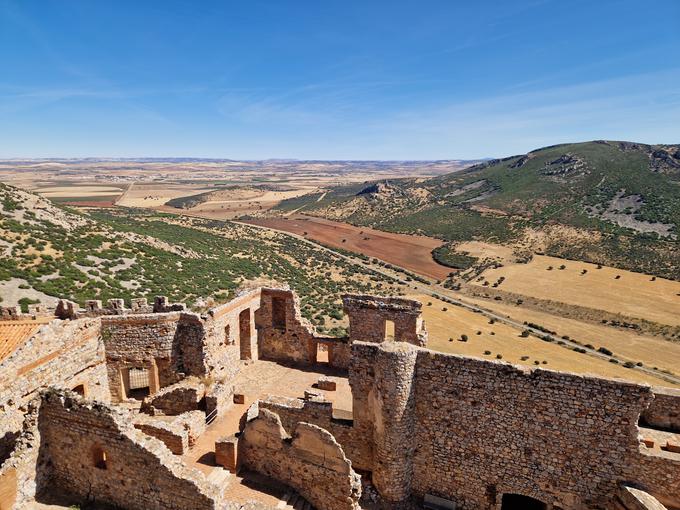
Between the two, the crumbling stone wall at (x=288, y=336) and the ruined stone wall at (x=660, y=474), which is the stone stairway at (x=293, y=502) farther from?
the ruined stone wall at (x=660, y=474)

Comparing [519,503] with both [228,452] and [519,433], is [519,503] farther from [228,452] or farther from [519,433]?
[228,452]

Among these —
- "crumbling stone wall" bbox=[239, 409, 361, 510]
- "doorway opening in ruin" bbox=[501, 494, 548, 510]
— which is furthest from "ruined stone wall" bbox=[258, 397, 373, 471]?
Result: "doorway opening in ruin" bbox=[501, 494, 548, 510]

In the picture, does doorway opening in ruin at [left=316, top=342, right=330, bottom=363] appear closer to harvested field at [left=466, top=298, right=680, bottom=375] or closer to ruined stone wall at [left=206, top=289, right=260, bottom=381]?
ruined stone wall at [left=206, top=289, right=260, bottom=381]

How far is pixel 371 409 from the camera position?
13.4 m

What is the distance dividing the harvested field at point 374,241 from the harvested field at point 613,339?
710 inches

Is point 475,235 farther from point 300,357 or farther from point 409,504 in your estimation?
point 409,504

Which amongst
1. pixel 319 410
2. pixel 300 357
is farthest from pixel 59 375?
pixel 300 357

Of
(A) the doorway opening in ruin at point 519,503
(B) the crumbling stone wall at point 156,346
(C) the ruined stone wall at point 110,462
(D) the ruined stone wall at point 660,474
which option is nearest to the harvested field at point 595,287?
(A) the doorway opening in ruin at point 519,503

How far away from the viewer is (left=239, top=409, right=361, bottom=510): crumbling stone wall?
1193 centimetres

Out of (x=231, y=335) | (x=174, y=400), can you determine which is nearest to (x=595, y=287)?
(x=231, y=335)

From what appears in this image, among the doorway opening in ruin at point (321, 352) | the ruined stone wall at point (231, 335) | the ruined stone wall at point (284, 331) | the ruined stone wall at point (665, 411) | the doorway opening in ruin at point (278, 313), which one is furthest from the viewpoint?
the doorway opening in ruin at point (278, 313)

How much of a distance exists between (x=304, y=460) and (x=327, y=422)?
1755 millimetres

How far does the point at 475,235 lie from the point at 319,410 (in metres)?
77.1

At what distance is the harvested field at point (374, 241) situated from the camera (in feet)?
240
